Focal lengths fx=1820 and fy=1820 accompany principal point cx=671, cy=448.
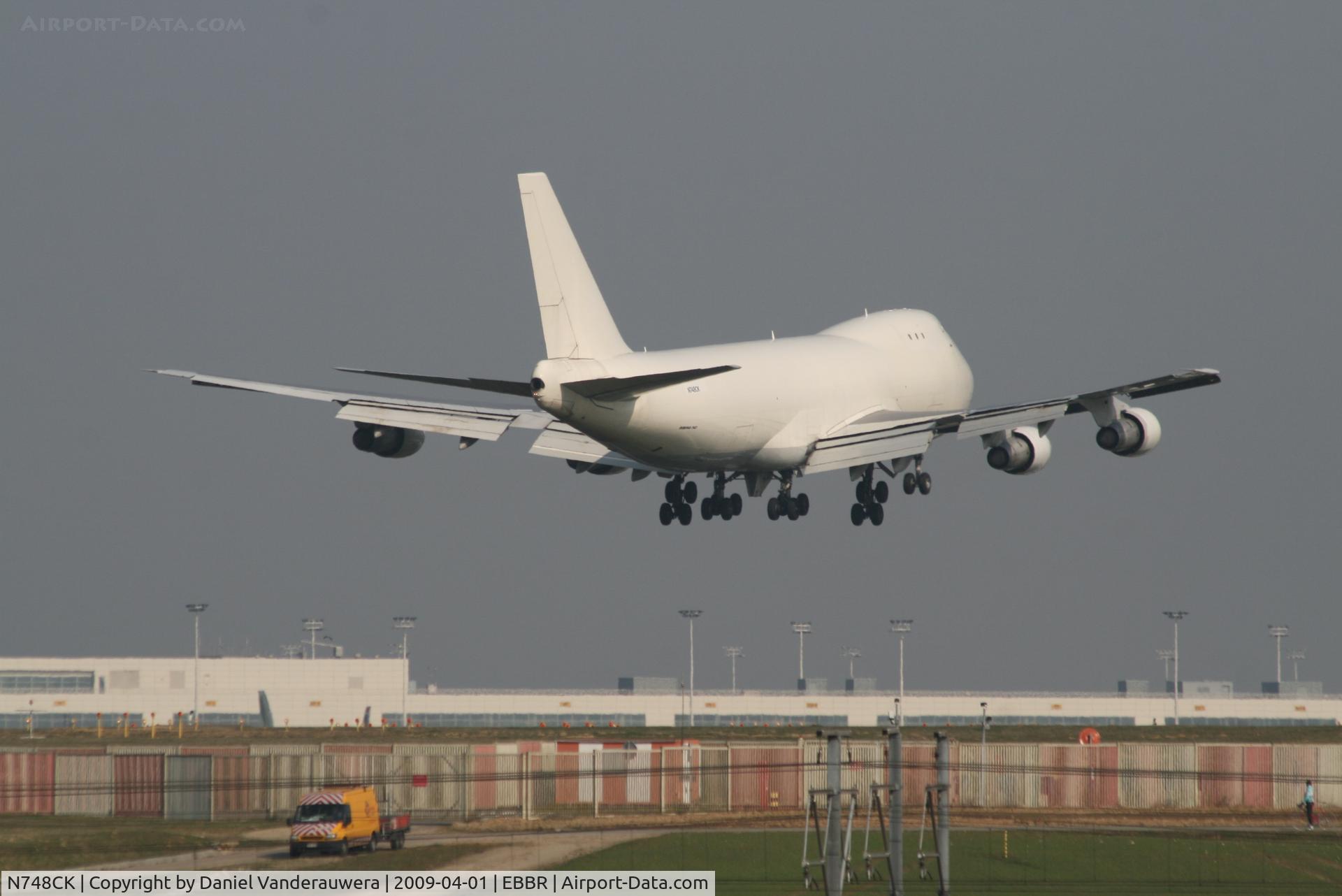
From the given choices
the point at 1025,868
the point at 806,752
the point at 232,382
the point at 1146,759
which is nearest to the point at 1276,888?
the point at 1025,868

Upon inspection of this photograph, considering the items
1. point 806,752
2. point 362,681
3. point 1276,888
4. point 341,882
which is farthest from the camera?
point 362,681

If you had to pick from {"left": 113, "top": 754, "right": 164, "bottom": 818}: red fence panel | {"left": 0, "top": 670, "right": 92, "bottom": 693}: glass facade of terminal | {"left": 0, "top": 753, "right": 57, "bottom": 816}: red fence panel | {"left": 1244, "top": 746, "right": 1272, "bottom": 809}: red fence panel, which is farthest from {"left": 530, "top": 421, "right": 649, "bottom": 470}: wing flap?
{"left": 0, "top": 670, "right": 92, "bottom": 693}: glass facade of terminal

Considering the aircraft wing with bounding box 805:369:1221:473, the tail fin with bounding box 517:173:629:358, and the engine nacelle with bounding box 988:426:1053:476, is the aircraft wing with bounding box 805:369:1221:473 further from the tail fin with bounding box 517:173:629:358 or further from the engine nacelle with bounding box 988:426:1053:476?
the tail fin with bounding box 517:173:629:358

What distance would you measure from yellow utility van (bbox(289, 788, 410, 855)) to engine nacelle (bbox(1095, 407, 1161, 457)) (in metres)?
26.0

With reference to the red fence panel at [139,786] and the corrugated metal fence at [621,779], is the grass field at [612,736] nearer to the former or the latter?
the corrugated metal fence at [621,779]

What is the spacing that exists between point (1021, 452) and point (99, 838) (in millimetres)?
32656

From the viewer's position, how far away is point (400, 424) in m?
56.8

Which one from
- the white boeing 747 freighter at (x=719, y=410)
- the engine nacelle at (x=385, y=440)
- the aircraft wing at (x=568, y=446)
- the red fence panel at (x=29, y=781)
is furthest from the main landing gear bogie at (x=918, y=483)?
the red fence panel at (x=29, y=781)

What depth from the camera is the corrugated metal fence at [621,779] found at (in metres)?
66.4

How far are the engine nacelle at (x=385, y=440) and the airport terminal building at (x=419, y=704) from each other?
83.5 meters

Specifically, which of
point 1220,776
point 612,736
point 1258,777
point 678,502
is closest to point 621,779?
point 678,502

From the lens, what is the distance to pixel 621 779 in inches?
2657

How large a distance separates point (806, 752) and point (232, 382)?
1142 inches

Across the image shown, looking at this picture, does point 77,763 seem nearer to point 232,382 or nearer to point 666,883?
point 232,382
